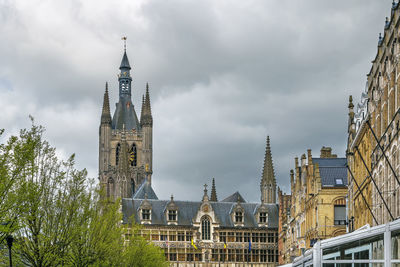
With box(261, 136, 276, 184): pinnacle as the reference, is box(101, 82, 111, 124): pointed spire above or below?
above

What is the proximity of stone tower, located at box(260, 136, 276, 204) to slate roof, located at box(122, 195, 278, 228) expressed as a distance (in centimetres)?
1040

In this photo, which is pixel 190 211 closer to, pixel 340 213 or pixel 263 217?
pixel 263 217

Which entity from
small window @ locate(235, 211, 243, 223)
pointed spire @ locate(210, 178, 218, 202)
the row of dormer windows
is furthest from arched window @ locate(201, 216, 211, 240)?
pointed spire @ locate(210, 178, 218, 202)

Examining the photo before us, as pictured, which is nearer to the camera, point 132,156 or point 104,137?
point 104,137

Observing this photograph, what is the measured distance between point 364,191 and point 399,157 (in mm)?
16721

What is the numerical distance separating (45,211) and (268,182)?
103631 millimetres

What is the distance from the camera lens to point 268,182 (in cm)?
14300

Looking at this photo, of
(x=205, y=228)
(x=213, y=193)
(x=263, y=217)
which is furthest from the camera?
(x=213, y=193)

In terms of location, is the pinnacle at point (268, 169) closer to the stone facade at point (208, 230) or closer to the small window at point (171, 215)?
the stone facade at point (208, 230)

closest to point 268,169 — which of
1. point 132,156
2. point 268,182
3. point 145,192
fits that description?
point 268,182

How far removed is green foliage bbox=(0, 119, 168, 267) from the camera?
34250mm

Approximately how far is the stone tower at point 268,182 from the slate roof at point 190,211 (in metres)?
10.4

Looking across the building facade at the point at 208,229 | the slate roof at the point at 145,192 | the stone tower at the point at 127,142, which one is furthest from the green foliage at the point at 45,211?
the stone tower at the point at 127,142

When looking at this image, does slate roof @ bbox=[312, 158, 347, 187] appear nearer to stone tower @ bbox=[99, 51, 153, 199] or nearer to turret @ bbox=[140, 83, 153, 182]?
stone tower @ bbox=[99, 51, 153, 199]
